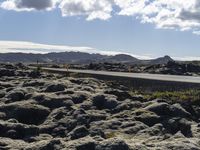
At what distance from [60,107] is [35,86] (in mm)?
12277

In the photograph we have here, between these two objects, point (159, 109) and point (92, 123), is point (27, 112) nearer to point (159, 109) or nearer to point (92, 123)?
point (92, 123)

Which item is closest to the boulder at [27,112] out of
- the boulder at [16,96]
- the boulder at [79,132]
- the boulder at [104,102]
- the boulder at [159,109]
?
the boulder at [16,96]

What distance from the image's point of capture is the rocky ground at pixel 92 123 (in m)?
22.2

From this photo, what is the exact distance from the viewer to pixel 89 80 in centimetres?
5138

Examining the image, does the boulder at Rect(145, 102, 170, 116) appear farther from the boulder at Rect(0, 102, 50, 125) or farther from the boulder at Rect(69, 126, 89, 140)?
the boulder at Rect(0, 102, 50, 125)

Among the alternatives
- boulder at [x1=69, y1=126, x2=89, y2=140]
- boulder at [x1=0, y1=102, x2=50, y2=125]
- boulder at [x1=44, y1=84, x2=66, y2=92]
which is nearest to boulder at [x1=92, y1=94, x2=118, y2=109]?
boulder at [x1=0, y1=102, x2=50, y2=125]

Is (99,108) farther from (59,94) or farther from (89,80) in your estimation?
(89,80)

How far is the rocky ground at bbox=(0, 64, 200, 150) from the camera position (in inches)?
876

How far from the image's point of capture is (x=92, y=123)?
27703mm

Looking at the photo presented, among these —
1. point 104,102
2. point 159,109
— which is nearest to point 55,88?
point 104,102

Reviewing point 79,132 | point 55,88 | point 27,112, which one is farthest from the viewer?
point 55,88

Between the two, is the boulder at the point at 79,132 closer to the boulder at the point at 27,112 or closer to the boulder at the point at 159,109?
the boulder at the point at 27,112

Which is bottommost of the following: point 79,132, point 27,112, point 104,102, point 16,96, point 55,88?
point 79,132

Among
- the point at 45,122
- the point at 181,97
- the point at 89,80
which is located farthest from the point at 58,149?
the point at 89,80
